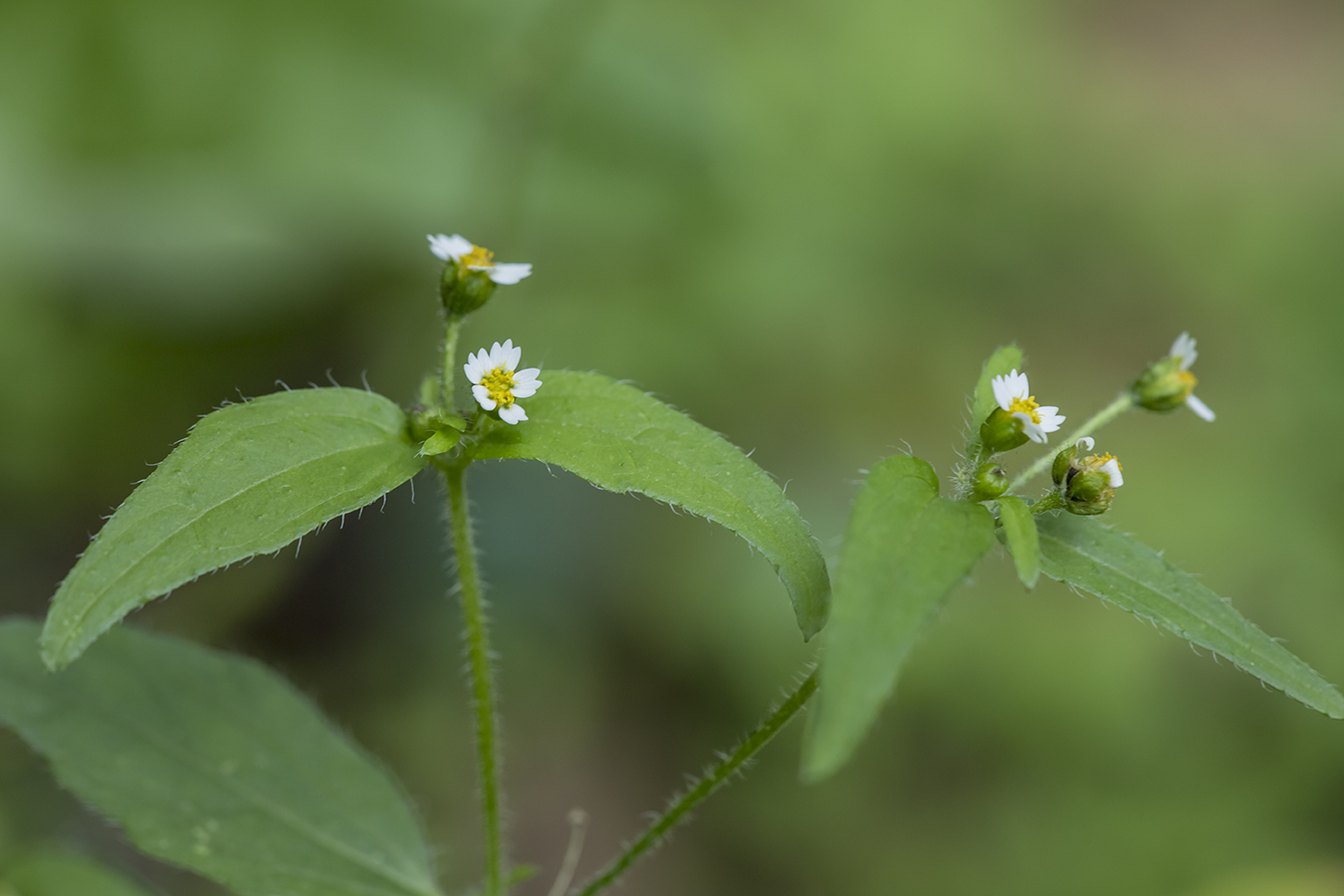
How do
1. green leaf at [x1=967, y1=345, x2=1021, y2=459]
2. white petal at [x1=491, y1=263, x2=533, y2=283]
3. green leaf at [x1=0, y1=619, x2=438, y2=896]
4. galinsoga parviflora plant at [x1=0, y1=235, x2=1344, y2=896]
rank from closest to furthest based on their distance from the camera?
1. galinsoga parviflora plant at [x1=0, y1=235, x2=1344, y2=896]
2. green leaf at [x1=967, y1=345, x2=1021, y2=459]
3. white petal at [x1=491, y1=263, x2=533, y2=283]
4. green leaf at [x1=0, y1=619, x2=438, y2=896]

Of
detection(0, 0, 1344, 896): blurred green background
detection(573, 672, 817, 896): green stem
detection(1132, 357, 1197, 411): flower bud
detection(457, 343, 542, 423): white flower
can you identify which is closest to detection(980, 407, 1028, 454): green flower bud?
detection(1132, 357, 1197, 411): flower bud

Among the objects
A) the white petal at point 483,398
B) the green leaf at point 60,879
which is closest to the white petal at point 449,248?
the white petal at point 483,398

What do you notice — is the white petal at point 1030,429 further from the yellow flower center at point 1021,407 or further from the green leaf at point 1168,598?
the green leaf at point 1168,598

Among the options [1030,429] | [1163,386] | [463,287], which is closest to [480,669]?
[463,287]

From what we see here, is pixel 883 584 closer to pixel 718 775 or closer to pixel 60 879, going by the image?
pixel 718 775

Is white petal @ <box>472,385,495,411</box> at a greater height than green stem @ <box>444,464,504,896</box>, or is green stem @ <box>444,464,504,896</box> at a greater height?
white petal @ <box>472,385,495,411</box>

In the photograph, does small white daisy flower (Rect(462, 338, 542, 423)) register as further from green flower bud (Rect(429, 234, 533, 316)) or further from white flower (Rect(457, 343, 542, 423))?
green flower bud (Rect(429, 234, 533, 316))
